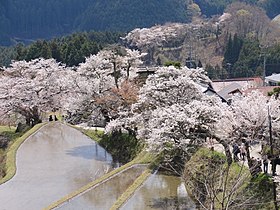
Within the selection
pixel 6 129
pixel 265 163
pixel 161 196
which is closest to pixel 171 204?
pixel 161 196

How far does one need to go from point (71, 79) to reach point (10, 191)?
32.2ft

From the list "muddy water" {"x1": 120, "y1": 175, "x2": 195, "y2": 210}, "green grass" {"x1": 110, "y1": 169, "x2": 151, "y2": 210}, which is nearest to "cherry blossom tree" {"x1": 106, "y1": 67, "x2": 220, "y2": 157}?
"green grass" {"x1": 110, "y1": 169, "x2": 151, "y2": 210}

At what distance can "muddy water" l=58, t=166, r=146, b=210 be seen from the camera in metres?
14.8

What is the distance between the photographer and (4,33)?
129625 mm

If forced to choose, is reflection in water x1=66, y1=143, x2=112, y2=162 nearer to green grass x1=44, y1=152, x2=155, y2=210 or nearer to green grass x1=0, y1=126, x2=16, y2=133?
green grass x1=44, y1=152, x2=155, y2=210

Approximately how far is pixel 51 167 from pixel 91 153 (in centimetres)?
309

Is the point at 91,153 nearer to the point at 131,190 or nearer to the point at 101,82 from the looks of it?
the point at 101,82

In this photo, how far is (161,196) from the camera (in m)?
15.0

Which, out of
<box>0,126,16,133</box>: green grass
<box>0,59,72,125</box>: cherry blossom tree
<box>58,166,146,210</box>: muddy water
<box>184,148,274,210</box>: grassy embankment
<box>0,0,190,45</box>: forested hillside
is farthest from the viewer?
<box>0,0,190,45</box>: forested hillside

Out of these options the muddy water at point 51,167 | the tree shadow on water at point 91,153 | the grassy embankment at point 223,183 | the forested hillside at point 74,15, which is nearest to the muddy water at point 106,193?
the muddy water at point 51,167

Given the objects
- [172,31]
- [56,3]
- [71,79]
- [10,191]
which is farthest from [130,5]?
[10,191]

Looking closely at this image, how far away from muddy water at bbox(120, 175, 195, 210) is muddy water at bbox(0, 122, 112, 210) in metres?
3.14

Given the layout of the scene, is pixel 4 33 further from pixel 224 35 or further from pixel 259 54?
pixel 259 54

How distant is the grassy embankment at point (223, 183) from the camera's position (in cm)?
1169
